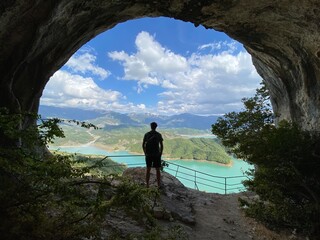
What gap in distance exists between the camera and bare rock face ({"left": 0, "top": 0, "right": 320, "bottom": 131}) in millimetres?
7211

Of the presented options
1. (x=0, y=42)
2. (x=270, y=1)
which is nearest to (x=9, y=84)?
(x=0, y=42)

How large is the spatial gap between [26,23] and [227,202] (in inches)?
495

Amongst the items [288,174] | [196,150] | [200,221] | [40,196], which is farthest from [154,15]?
[196,150]

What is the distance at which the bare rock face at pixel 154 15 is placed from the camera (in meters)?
7.21

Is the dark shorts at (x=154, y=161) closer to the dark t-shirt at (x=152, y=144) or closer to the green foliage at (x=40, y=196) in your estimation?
the dark t-shirt at (x=152, y=144)

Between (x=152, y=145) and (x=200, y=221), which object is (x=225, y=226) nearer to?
(x=200, y=221)

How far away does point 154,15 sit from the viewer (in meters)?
11.1

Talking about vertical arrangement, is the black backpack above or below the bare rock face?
below

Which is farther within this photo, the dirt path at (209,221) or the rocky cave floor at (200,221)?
the dirt path at (209,221)

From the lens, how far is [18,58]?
24.8 feet

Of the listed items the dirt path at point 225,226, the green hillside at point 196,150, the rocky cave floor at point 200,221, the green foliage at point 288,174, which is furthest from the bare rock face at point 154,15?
the green hillside at point 196,150

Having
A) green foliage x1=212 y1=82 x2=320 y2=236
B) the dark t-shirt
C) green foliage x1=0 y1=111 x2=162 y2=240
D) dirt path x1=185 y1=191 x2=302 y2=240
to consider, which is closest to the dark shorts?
the dark t-shirt

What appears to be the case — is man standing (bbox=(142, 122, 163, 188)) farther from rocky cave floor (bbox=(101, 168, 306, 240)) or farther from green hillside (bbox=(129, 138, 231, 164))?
green hillside (bbox=(129, 138, 231, 164))

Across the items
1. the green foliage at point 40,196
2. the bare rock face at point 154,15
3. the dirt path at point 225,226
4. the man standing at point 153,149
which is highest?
the bare rock face at point 154,15
